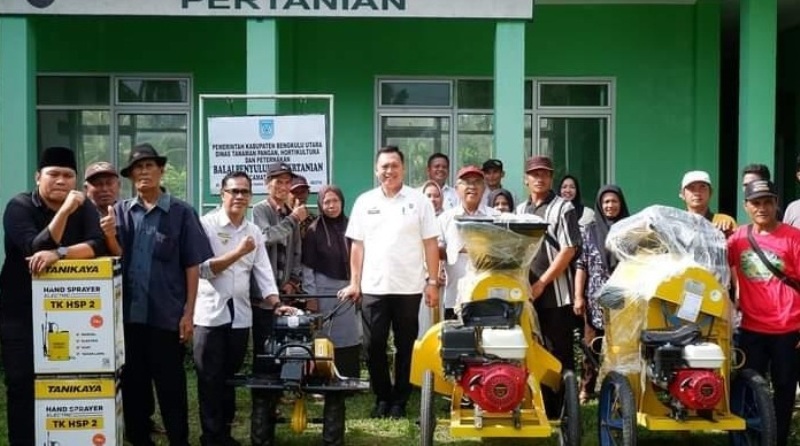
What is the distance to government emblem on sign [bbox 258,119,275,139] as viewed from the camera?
784cm

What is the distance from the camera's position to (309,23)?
34.0 feet

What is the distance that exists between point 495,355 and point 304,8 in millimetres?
4514

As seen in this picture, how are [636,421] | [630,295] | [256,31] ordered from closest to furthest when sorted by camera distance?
[636,421] → [630,295] → [256,31]

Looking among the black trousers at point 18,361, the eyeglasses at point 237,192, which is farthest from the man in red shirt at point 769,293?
the black trousers at point 18,361

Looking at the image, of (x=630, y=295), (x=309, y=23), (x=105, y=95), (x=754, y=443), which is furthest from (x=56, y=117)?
(x=754, y=443)

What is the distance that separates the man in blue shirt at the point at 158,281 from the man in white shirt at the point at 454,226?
1909 mm

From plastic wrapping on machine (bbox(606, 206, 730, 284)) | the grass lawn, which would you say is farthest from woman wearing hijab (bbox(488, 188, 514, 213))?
the grass lawn

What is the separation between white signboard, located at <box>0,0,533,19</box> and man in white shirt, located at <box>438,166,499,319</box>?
7.35 ft

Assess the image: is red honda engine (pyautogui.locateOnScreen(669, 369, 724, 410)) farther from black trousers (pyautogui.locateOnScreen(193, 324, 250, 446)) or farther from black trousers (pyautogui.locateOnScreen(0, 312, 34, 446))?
black trousers (pyautogui.locateOnScreen(0, 312, 34, 446))

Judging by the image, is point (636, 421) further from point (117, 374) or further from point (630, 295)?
point (117, 374)

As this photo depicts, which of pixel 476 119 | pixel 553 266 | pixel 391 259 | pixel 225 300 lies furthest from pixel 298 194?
pixel 476 119

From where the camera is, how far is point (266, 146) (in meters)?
7.84

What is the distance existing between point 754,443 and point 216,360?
3153 millimetres

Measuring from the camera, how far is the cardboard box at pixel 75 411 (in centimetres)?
493
